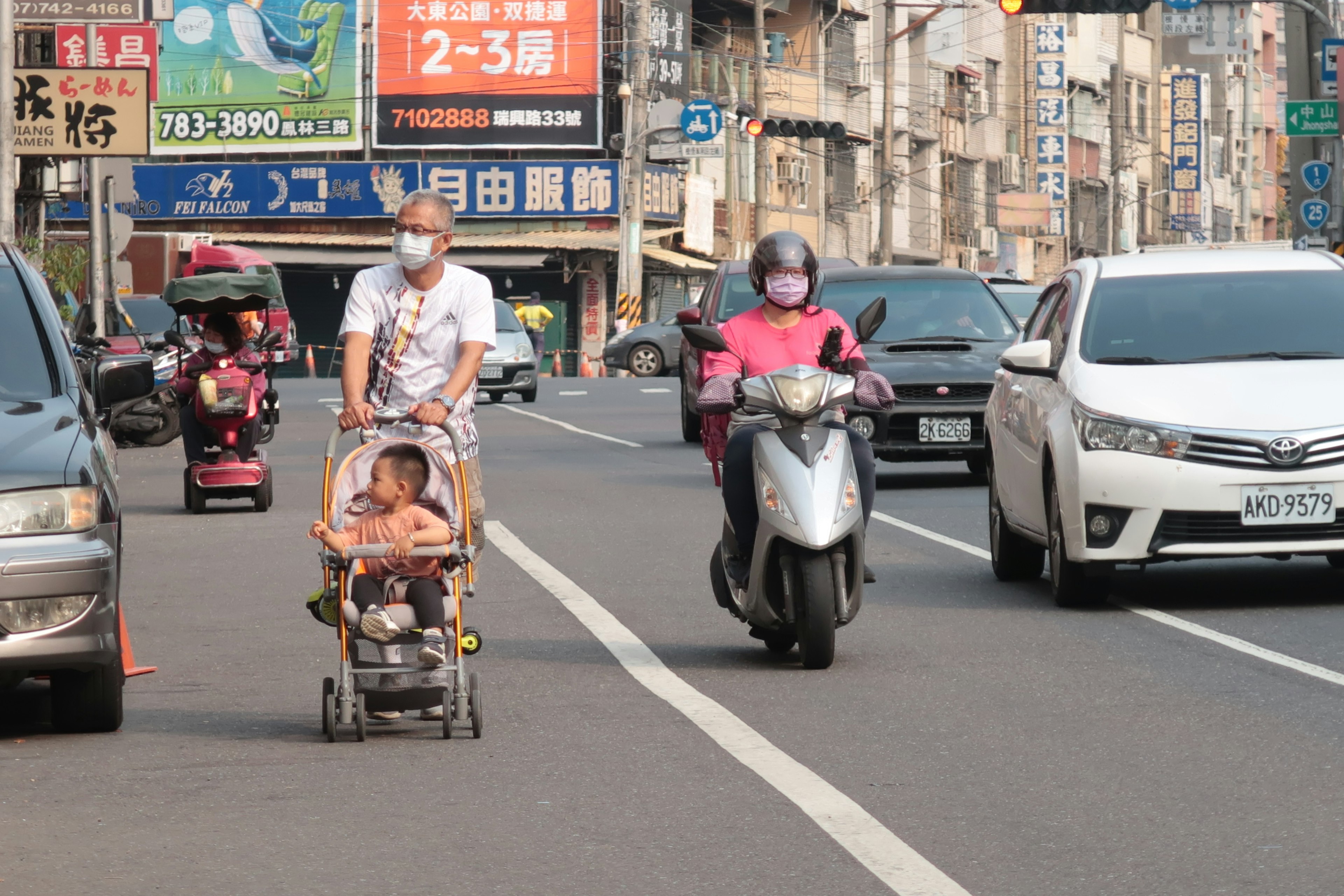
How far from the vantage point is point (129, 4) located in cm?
2930

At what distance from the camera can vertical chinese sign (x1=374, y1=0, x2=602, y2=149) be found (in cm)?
5578

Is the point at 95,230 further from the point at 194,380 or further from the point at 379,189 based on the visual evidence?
the point at 379,189

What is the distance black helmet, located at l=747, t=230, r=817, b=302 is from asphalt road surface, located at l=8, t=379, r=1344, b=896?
4.91 feet

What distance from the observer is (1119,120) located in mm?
90688

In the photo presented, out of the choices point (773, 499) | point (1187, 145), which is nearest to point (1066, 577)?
point (773, 499)

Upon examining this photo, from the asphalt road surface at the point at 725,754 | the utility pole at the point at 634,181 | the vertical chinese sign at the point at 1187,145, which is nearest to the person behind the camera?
the asphalt road surface at the point at 725,754

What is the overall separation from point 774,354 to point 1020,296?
1871 cm

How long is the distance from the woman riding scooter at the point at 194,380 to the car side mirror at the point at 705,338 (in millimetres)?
8443

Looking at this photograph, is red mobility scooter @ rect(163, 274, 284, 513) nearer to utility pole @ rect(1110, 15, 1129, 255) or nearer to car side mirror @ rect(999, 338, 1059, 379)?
car side mirror @ rect(999, 338, 1059, 379)

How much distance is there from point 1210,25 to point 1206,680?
4723 centimetres

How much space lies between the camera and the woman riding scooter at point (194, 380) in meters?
16.4

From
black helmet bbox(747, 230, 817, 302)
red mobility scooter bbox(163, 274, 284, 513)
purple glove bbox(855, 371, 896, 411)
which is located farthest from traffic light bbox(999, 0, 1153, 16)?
purple glove bbox(855, 371, 896, 411)

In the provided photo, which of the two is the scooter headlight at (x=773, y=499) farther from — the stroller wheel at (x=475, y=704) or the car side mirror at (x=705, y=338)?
the stroller wheel at (x=475, y=704)

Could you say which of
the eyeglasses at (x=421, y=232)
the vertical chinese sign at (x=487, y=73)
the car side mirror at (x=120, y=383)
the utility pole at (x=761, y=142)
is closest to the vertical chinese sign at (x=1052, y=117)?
the utility pole at (x=761, y=142)
